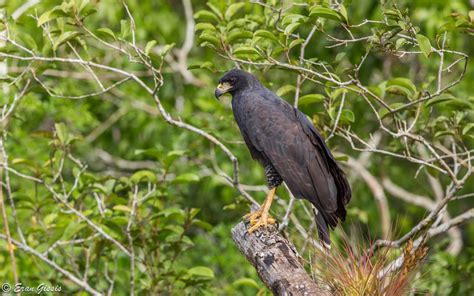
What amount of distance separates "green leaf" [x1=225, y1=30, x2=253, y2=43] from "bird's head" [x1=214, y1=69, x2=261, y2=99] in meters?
0.46

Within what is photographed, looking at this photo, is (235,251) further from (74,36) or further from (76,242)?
(74,36)

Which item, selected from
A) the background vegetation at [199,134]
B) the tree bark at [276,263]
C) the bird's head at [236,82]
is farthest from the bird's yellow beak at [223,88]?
the tree bark at [276,263]

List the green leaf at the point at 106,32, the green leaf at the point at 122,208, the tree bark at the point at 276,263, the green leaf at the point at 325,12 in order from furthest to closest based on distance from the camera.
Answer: the green leaf at the point at 122,208 < the green leaf at the point at 106,32 < the green leaf at the point at 325,12 < the tree bark at the point at 276,263

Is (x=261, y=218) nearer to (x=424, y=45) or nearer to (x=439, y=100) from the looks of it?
(x=439, y=100)

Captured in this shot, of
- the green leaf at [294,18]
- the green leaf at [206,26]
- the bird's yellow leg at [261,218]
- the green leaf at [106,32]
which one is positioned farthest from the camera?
the green leaf at [206,26]

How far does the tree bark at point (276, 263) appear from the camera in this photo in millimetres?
4074

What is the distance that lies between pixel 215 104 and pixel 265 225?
308cm

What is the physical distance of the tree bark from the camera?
13.4ft

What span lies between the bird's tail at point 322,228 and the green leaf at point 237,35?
1.10 meters

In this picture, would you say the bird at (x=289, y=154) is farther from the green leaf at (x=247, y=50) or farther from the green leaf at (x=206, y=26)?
the green leaf at (x=247, y=50)

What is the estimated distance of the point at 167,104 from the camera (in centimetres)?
883

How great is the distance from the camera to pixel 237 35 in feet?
17.0

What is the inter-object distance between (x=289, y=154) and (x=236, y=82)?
0.68 metres

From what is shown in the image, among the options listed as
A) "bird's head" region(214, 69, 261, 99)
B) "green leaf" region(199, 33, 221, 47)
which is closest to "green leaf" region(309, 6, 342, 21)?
"green leaf" region(199, 33, 221, 47)
